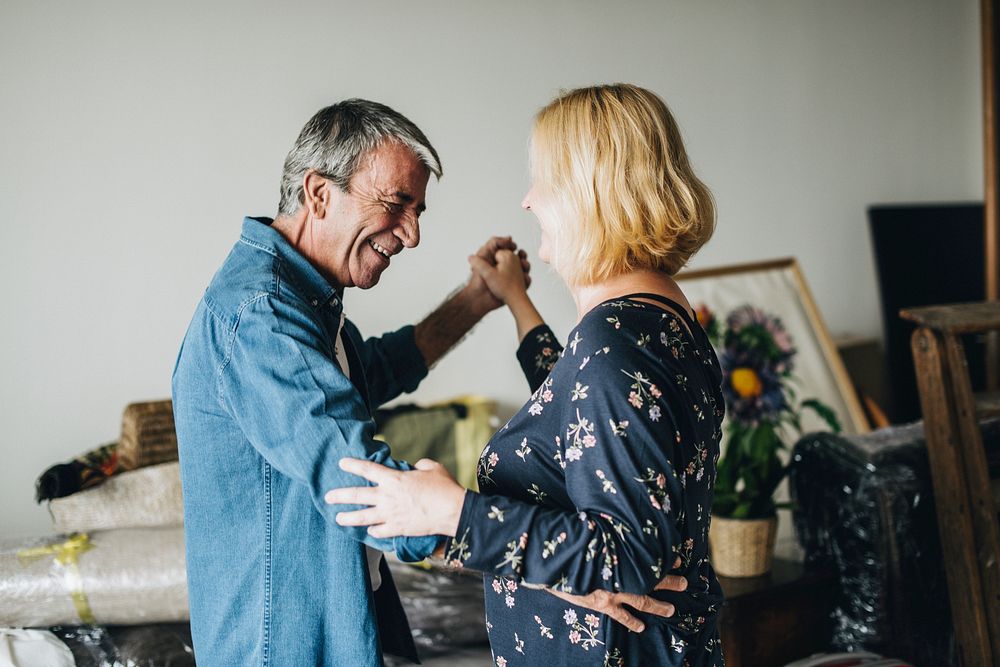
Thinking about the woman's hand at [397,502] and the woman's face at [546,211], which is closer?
the woman's hand at [397,502]

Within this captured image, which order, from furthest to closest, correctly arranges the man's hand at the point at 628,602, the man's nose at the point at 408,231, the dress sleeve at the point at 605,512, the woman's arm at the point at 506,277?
the woman's arm at the point at 506,277
the man's nose at the point at 408,231
the man's hand at the point at 628,602
the dress sleeve at the point at 605,512

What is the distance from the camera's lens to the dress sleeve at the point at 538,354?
5.74ft

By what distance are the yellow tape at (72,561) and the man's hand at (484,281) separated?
3.63 ft

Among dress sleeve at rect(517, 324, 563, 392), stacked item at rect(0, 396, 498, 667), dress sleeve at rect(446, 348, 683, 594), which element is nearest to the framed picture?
stacked item at rect(0, 396, 498, 667)

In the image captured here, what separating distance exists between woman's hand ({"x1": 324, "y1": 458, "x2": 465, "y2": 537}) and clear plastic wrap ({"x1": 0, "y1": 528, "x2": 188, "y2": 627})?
1.12m

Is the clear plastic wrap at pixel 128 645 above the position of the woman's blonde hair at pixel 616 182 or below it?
below

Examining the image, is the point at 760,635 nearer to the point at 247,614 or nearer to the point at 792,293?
the point at 247,614

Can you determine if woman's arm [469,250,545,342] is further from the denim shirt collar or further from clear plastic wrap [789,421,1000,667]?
clear plastic wrap [789,421,1000,667]

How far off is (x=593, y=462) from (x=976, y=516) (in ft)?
5.45

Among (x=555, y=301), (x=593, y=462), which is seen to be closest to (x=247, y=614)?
(x=593, y=462)

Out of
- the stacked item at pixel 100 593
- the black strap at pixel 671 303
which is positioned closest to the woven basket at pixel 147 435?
the stacked item at pixel 100 593

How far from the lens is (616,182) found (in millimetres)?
1313

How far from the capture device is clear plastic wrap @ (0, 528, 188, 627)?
204 centimetres

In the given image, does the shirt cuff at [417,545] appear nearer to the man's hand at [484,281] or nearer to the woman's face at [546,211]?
the woman's face at [546,211]
